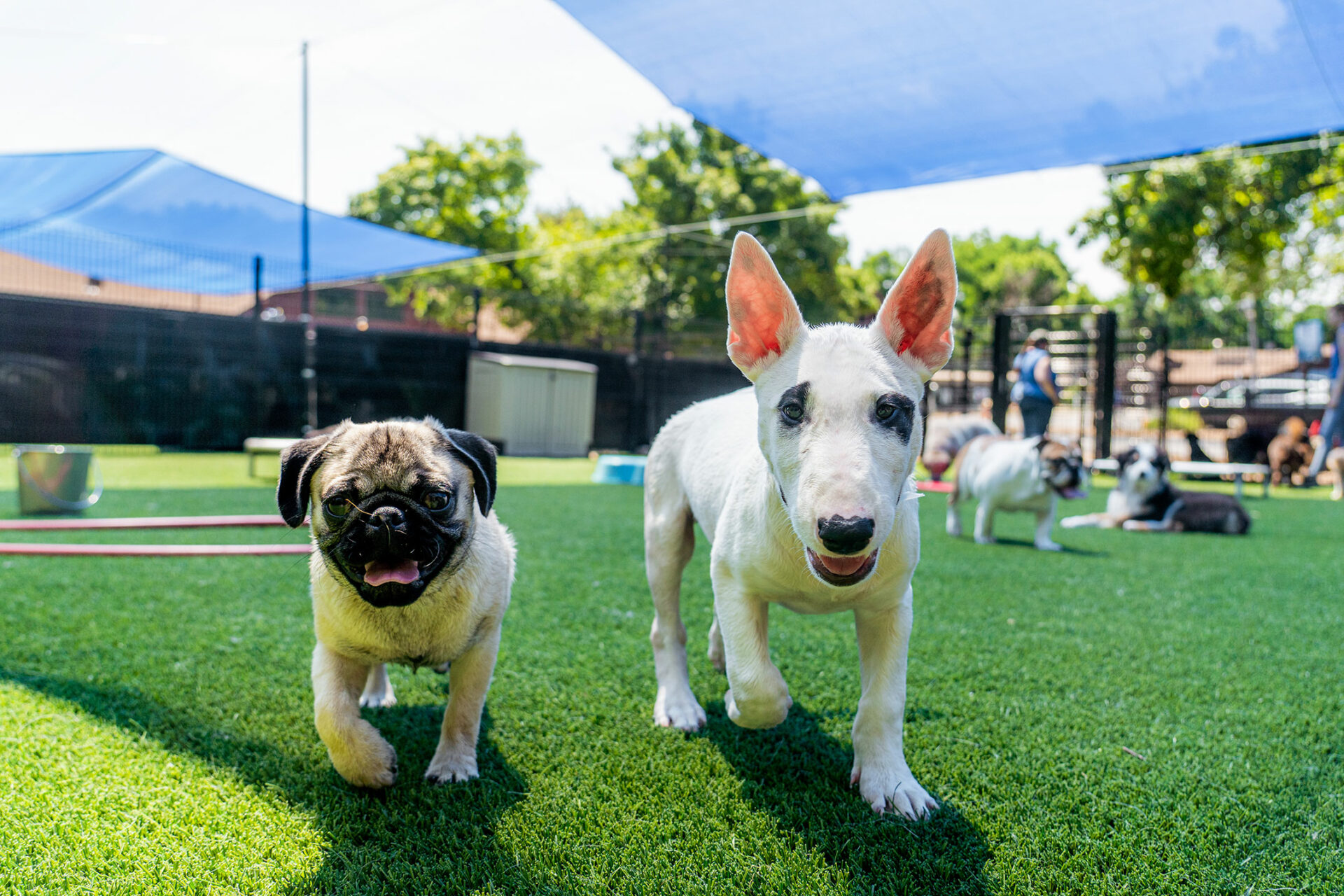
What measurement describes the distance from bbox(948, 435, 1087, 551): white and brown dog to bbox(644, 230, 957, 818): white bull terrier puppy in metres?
5.89

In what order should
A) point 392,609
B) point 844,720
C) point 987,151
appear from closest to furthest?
point 392,609
point 844,720
point 987,151

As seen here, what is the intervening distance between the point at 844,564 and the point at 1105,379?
17.4 meters

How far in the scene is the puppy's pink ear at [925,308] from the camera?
86.8 inches

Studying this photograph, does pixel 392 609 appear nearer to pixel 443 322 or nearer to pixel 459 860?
pixel 459 860

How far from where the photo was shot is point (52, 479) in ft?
27.3

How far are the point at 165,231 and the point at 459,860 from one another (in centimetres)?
1617

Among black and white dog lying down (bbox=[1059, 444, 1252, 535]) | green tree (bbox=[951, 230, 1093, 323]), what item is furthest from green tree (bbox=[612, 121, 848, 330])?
green tree (bbox=[951, 230, 1093, 323])

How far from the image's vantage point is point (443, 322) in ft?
90.0

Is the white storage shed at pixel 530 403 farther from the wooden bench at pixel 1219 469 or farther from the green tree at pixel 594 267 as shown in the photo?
the wooden bench at pixel 1219 469

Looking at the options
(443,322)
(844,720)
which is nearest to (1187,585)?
(844,720)

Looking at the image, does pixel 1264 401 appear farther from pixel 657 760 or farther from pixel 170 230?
pixel 657 760

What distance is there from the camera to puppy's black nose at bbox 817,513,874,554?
5.86 feet

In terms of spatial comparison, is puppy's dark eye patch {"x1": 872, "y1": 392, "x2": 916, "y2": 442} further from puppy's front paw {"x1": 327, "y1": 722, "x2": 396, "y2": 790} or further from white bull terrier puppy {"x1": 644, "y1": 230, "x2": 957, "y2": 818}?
puppy's front paw {"x1": 327, "y1": 722, "x2": 396, "y2": 790}

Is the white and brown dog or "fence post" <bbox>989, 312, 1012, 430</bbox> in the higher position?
"fence post" <bbox>989, 312, 1012, 430</bbox>
